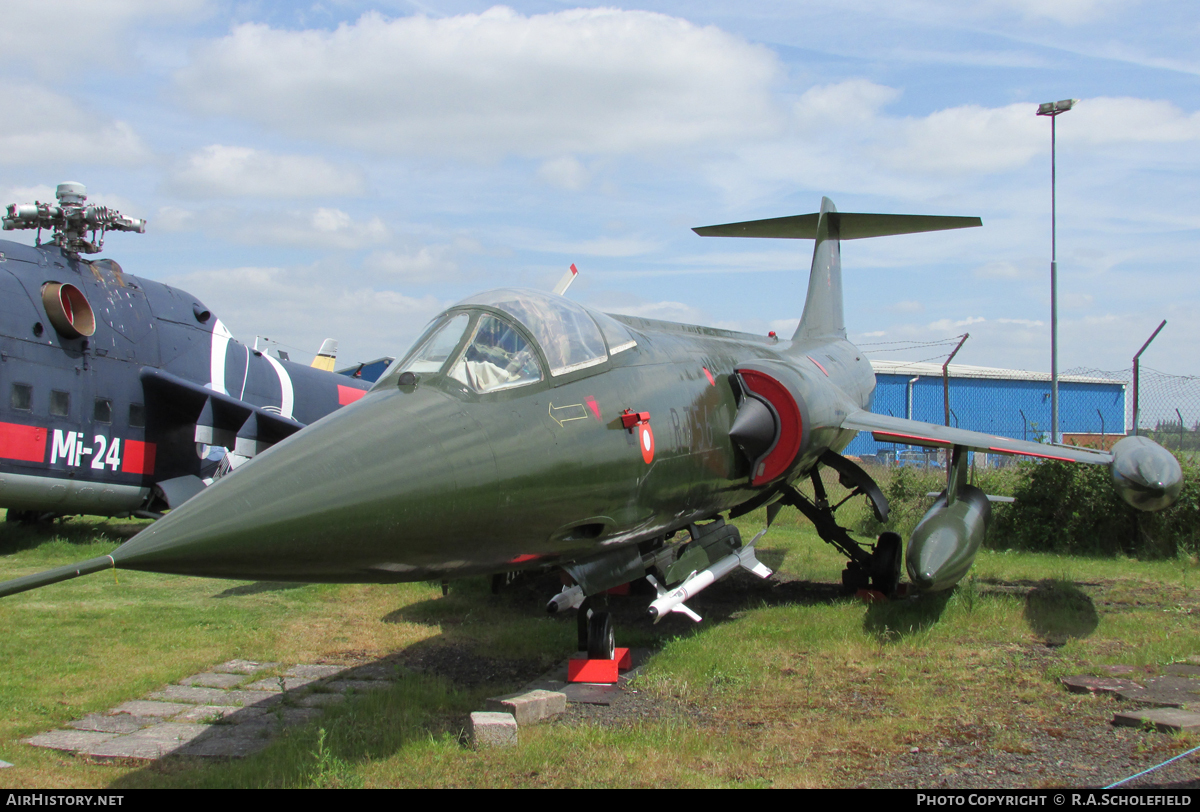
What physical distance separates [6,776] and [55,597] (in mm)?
5356

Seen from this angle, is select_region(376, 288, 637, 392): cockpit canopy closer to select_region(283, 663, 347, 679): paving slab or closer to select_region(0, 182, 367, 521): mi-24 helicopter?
select_region(283, 663, 347, 679): paving slab

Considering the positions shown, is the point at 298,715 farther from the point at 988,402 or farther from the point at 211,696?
the point at 988,402

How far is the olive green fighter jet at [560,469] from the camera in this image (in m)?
3.78

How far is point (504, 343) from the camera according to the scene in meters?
5.23

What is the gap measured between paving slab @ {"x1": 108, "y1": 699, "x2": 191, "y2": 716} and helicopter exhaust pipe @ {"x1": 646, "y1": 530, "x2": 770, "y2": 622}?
130 inches

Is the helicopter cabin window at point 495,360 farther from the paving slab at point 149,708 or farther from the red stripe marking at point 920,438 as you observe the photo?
the red stripe marking at point 920,438

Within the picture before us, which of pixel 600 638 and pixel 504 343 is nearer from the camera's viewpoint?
pixel 504 343

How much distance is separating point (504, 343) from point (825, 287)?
9.53m

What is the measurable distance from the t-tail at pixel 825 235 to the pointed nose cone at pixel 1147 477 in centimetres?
549

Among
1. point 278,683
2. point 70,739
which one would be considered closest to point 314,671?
point 278,683

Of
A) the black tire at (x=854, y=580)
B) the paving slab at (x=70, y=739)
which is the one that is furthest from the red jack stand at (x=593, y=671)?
the black tire at (x=854, y=580)

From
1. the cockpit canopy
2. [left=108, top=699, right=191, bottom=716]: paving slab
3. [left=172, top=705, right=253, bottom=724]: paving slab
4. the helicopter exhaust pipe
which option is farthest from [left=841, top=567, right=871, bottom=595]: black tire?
[left=108, top=699, right=191, bottom=716]: paving slab

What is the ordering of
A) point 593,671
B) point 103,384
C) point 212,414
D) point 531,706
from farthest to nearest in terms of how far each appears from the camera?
point 212,414 → point 103,384 → point 593,671 → point 531,706

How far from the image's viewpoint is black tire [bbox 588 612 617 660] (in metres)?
6.37
